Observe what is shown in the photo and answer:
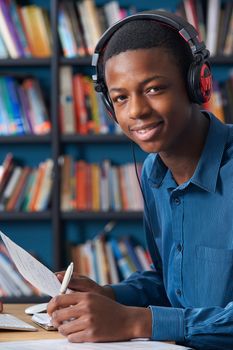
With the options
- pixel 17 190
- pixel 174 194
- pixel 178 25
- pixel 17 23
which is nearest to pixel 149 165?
pixel 174 194

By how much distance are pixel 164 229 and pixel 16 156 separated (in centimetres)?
213

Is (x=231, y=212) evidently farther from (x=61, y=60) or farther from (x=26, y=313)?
(x=61, y=60)

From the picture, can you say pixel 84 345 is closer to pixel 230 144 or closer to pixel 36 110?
pixel 230 144

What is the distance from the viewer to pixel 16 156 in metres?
3.64

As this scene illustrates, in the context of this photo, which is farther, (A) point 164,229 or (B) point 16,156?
(B) point 16,156

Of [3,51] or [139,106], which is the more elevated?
[3,51]

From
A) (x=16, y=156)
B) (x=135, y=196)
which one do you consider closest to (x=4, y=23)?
(x=16, y=156)

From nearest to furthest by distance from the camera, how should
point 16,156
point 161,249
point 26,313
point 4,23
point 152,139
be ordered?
point 152,139 < point 26,313 < point 161,249 < point 4,23 < point 16,156

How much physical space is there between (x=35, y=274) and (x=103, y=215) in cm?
203

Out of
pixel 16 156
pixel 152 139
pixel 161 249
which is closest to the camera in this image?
pixel 152 139

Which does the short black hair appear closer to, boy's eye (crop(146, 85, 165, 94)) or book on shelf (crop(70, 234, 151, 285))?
boy's eye (crop(146, 85, 165, 94))

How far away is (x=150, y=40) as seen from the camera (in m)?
1.39

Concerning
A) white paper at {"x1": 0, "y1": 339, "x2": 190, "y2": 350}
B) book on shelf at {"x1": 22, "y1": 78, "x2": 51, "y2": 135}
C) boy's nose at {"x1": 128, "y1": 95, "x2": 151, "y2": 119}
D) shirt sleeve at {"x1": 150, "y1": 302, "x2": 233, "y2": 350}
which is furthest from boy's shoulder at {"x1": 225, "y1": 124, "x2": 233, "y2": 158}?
book on shelf at {"x1": 22, "y1": 78, "x2": 51, "y2": 135}

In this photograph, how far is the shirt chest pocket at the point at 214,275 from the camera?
1428 millimetres
